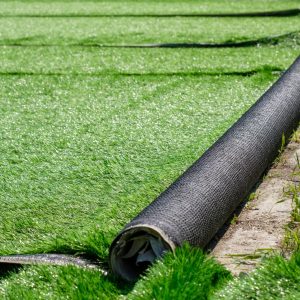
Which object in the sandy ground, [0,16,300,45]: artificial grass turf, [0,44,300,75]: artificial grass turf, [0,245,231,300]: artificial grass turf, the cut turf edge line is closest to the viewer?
[0,245,231,300]: artificial grass turf

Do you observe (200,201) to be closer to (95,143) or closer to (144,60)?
(95,143)

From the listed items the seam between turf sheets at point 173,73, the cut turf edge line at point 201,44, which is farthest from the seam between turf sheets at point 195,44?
the seam between turf sheets at point 173,73

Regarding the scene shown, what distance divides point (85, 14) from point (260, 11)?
253 cm

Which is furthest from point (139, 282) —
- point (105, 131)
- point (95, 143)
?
point (105, 131)

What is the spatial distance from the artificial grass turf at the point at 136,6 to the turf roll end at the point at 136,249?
33.0 ft

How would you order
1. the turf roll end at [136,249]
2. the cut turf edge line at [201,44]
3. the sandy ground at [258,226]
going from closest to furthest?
the turf roll end at [136,249], the sandy ground at [258,226], the cut turf edge line at [201,44]

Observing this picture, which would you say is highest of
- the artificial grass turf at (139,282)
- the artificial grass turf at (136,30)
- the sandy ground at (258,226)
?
the artificial grass turf at (139,282)

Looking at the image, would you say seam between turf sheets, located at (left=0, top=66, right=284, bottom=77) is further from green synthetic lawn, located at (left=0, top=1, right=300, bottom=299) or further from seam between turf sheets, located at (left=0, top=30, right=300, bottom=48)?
seam between turf sheets, located at (left=0, top=30, right=300, bottom=48)

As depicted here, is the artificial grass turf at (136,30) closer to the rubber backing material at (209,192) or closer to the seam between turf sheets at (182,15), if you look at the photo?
the seam between turf sheets at (182,15)

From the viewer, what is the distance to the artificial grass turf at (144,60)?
7664 millimetres

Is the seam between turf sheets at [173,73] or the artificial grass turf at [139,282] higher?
the artificial grass turf at [139,282]

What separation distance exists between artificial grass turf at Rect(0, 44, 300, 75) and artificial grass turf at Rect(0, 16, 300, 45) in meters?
0.68

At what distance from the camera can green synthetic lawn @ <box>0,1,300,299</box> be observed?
9.66 ft

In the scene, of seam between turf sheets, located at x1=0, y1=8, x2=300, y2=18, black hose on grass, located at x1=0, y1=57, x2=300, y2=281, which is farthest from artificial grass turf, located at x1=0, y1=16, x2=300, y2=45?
black hose on grass, located at x1=0, y1=57, x2=300, y2=281
